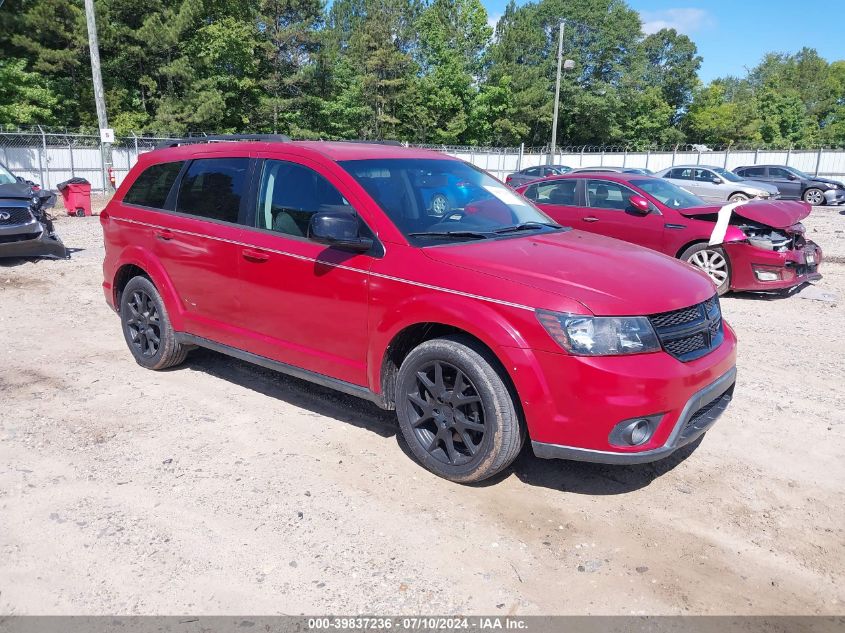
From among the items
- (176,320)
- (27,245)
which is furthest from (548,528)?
(27,245)

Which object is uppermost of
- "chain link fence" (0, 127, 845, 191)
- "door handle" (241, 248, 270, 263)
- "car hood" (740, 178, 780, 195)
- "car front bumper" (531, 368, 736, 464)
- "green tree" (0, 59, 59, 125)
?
"green tree" (0, 59, 59, 125)

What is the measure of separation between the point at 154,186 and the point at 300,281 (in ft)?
7.00

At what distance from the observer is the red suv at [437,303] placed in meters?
3.27

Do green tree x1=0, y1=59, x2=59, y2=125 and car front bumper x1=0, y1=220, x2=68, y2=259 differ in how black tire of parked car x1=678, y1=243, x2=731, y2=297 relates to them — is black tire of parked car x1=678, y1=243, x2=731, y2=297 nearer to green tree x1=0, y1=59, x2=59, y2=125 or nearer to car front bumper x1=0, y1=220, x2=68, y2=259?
car front bumper x1=0, y1=220, x2=68, y2=259

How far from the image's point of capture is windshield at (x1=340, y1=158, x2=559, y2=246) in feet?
13.2

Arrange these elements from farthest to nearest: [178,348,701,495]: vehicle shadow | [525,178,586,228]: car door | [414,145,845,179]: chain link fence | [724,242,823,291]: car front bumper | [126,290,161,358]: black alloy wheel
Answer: [414,145,845,179]: chain link fence < [525,178,586,228]: car door < [724,242,823,291]: car front bumper < [126,290,161,358]: black alloy wheel < [178,348,701,495]: vehicle shadow

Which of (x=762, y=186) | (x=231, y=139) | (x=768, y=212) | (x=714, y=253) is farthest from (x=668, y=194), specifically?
(x=762, y=186)

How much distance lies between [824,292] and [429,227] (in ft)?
25.0

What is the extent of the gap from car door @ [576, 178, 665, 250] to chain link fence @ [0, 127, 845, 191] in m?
6.90

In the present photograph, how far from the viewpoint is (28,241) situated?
404 inches

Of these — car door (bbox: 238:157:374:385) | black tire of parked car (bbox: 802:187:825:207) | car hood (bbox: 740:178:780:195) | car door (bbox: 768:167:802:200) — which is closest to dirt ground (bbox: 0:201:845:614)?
car door (bbox: 238:157:374:385)

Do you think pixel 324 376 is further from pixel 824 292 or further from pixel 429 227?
pixel 824 292

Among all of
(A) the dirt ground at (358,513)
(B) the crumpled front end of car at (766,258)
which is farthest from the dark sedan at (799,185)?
(A) the dirt ground at (358,513)

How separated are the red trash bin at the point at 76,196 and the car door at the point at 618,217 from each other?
14794 mm
